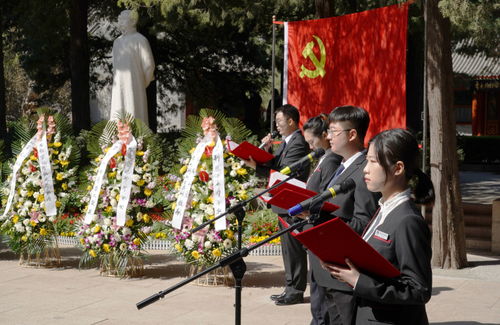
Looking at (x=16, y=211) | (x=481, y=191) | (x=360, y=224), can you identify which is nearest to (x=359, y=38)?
(x=16, y=211)

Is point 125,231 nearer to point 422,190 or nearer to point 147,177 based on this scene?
point 147,177

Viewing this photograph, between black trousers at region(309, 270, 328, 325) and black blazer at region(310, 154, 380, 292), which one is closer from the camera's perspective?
black blazer at region(310, 154, 380, 292)

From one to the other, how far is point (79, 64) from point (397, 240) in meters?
16.9

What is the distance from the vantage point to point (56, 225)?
30.7 feet

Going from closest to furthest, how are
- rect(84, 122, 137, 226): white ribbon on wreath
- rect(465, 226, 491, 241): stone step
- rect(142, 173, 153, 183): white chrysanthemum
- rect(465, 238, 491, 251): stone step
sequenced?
1. rect(84, 122, 137, 226): white ribbon on wreath
2. rect(142, 173, 153, 183): white chrysanthemum
3. rect(465, 238, 491, 251): stone step
4. rect(465, 226, 491, 241): stone step

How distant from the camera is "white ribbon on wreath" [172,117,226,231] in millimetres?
8008

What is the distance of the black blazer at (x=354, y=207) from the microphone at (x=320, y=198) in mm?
170

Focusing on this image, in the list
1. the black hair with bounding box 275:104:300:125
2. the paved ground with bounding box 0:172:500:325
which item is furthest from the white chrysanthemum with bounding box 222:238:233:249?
the black hair with bounding box 275:104:300:125

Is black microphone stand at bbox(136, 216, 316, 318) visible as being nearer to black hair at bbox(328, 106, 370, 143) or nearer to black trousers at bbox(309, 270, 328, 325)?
black hair at bbox(328, 106, 370, 143)

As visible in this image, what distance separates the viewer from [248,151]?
22.5 ft

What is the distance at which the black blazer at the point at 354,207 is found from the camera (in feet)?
14.0

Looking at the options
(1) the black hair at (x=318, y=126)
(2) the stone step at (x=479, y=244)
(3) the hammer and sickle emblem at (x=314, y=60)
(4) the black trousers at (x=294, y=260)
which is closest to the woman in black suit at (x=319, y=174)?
(1) the black hair at (x=318, y=126)

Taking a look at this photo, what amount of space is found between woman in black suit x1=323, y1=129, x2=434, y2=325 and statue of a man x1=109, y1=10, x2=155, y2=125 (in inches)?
398

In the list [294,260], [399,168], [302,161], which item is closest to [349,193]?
[302,161]
